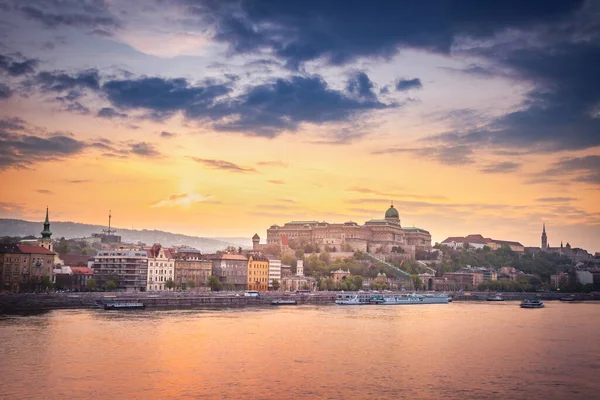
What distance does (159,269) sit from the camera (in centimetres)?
10338

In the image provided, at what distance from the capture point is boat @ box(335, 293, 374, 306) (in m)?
104

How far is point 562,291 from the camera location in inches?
6649

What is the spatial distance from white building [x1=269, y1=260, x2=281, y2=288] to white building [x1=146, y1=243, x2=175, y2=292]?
23.1m

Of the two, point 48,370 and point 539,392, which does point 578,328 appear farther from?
point 48,370

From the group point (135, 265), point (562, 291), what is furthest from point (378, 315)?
point (562, 291)

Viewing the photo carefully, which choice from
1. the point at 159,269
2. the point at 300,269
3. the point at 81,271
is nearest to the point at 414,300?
the point at 300,269

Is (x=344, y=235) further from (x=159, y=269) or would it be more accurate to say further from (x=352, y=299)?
(x=159, y=269)

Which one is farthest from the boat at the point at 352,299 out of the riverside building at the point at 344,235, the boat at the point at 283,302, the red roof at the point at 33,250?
the riverside building at the point at 344,235

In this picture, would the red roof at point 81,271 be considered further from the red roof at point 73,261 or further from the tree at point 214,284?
the tree at point 214,284

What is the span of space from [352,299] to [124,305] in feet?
130

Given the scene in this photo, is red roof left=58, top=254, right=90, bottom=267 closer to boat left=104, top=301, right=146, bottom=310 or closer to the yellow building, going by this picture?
the yellow building

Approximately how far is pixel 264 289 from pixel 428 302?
2658cm

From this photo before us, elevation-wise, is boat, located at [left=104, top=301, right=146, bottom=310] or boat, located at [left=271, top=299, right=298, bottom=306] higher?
boat, located at [left=271, top=299, right=298, bottom=306]

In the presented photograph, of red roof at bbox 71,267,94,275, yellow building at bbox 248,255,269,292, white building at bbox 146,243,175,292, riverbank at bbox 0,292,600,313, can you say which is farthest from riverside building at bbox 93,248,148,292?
yellow building at bbox 248,255,269,292
